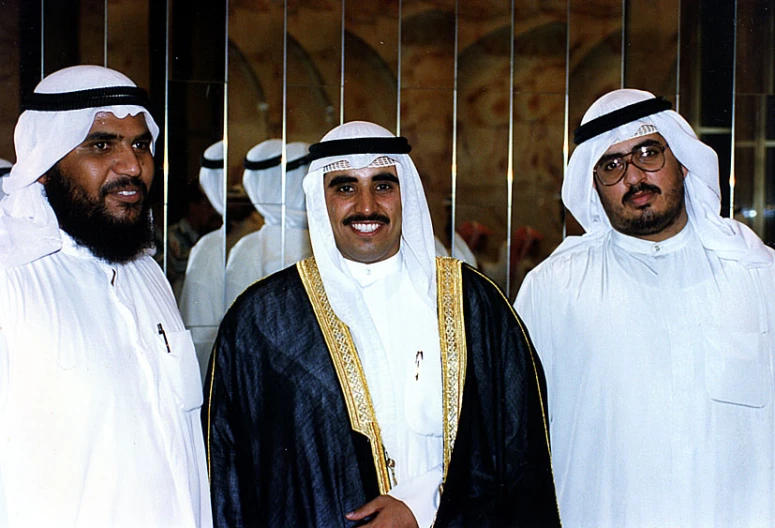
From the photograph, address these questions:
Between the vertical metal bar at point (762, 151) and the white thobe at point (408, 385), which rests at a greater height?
the vertical metal bar at point (762, 151)

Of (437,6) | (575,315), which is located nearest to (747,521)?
(575,315)

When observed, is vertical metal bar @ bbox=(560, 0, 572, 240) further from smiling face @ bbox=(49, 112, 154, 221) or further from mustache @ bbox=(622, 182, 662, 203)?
smiling face @ bbox=(49, 112, 154, 221)

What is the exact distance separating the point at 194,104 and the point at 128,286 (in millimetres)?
2648

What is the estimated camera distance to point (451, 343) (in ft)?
9.37

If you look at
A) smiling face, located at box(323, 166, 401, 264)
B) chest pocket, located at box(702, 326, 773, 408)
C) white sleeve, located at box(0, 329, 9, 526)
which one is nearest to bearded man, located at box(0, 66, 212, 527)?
white sleeve, located at box(0, 329, 9, 526)

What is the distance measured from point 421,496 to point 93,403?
37.2 inches

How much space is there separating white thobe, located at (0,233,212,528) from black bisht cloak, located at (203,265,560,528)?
0.37ft

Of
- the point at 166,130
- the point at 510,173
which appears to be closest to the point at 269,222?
the point at 166,130

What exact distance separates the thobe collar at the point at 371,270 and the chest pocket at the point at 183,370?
1.84 ft

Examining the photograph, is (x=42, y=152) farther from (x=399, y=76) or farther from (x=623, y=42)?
(x=623, y=42)

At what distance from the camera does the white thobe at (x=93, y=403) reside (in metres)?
2.43

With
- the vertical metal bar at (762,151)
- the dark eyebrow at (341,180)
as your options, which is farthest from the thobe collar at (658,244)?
the vertical metal bar at (762,151)

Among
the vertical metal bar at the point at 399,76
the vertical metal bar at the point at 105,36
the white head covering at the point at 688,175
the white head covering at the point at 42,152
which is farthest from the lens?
the vertical metal bar at the point at 399,76

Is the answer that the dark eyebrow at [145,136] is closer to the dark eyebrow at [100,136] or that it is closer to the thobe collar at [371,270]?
the dark eyebrow at [100,136]
